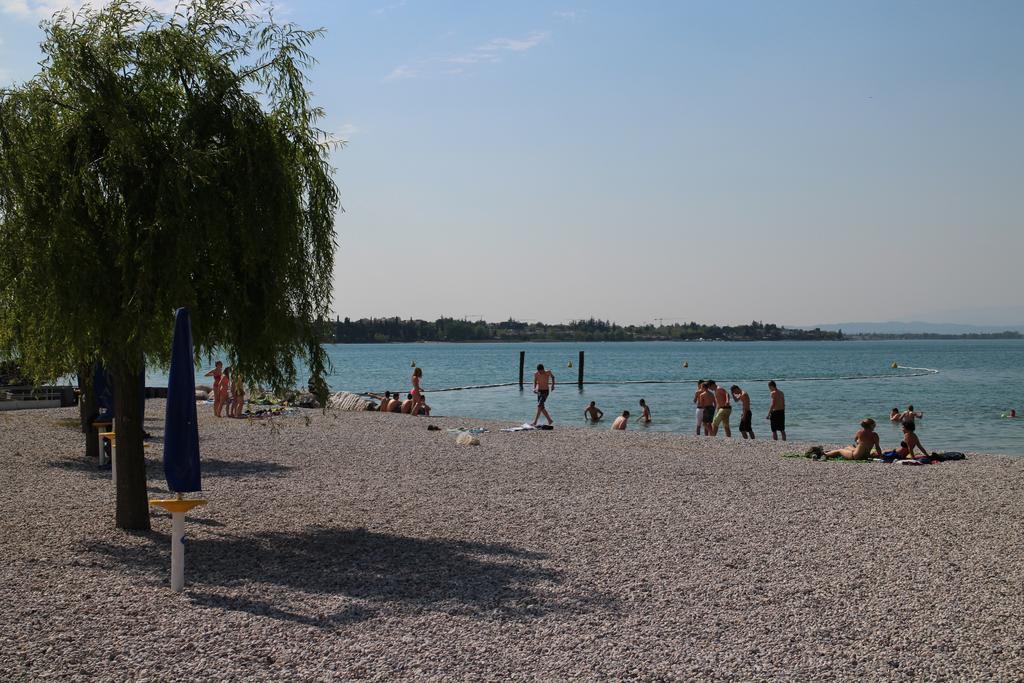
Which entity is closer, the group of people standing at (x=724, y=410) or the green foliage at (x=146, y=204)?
the green foliage at (x=146, y=204)

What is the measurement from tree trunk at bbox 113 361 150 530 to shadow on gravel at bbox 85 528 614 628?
409 mm

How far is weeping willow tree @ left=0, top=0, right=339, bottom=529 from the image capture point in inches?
335

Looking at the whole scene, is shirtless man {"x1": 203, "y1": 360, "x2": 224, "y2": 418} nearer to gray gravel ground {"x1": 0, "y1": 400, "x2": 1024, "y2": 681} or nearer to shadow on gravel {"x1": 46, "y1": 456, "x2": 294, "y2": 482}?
shadow on gravel {"x1": 46, "y1": 456, "x2": 294, "y2": 482}

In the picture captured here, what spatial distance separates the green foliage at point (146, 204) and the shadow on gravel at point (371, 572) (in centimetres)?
181

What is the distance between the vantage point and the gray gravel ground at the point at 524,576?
5.98 m

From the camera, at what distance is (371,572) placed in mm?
8289

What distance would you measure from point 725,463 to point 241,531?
8.99 meters

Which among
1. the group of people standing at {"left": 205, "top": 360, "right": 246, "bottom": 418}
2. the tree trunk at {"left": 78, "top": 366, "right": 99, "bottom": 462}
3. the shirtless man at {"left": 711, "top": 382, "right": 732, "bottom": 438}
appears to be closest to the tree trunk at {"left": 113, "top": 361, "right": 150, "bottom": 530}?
the tree trunk at {"left": 78, "top": 366, "right": 99, "bottom": 462}

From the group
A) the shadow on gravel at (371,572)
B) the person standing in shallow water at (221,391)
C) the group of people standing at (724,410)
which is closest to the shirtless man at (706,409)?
the group of people standing at (724,410)

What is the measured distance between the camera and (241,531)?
10.1m

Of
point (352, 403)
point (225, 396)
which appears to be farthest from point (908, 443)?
point (352, 403)

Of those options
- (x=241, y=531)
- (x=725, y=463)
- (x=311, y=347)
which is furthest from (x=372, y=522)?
(x=725, y=463)

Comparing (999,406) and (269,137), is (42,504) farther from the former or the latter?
(999,406)

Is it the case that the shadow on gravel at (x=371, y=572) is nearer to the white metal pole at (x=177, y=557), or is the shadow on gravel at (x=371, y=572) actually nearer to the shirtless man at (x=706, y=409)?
the white metal pole at (x=177, y=557)
